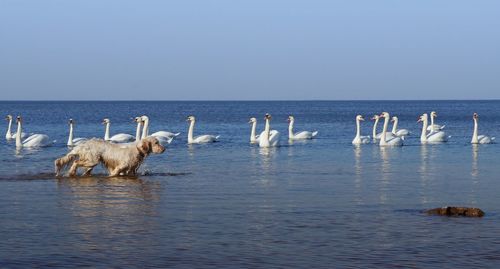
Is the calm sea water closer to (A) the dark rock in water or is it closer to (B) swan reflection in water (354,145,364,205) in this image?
(B) swan reflection in water (354,145,364,205)

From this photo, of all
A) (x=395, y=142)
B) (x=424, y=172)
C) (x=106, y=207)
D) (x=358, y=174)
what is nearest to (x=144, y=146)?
(x=358, y=174)

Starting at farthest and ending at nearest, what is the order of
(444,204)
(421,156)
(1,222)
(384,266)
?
(421,156), (444,204), (1,222), (384,266)

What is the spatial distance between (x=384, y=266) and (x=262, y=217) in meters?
3.99

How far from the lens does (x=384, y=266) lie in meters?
10.7

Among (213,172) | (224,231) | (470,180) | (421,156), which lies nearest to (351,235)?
(224,231)

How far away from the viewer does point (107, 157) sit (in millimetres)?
21359

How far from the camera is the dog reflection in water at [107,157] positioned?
21.3 metres

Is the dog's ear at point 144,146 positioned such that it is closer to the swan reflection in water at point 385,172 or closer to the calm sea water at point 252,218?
the calm sea water at point 252,218

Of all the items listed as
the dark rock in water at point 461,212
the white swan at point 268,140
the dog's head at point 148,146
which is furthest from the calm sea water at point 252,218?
the white swan at point 268,140

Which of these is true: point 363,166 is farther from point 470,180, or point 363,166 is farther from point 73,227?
point 73,227

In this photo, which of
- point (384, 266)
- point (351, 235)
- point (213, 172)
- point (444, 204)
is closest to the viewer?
point (384, 266)

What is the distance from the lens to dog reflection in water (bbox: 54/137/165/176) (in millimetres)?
21328

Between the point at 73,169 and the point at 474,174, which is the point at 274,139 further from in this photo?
the point at 73,169

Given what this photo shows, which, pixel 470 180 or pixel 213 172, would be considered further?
pixel 213 172
